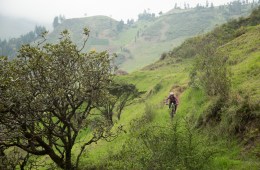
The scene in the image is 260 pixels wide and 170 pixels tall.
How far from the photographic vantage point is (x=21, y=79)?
1509cm

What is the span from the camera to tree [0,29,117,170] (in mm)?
14438

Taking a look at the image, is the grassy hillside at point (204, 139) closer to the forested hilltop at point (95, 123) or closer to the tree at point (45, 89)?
the forested hilltop at point (95, 123)

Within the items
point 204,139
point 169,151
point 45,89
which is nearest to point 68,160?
point 45,89

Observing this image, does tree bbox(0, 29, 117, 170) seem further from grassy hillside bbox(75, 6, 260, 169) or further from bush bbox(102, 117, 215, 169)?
bush bbox(102, 117, 215, 169)

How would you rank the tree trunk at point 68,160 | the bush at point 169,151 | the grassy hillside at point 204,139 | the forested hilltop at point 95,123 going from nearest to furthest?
the bush at point 169,151 → the grassy hillside at point 204,139 → the forested hilltop at point 95,123 → the tree trunk at point 68,160

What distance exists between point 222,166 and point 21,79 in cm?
1032

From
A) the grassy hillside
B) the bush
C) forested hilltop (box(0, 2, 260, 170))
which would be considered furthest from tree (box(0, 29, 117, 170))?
the bush

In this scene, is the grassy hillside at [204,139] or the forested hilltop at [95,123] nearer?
the grassy hillside at [204,139]

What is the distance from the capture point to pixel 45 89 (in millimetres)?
15289

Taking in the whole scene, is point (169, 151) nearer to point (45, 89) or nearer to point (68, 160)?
point (68, 160)

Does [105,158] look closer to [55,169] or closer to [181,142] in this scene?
[55,169]

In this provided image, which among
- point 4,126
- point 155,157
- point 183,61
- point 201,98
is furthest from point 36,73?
point 183,61

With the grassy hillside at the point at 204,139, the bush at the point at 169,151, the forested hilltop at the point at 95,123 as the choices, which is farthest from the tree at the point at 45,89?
the bush at the point at 169,151

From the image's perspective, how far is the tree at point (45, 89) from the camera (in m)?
14.4
